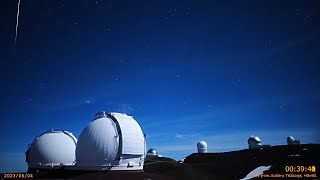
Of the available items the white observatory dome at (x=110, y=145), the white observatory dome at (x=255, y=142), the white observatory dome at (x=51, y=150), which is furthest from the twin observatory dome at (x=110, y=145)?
the white observatory dome at (x=255, y=142)

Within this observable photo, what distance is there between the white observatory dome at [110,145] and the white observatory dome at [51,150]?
20.5 feet

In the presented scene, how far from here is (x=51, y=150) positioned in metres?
31.4

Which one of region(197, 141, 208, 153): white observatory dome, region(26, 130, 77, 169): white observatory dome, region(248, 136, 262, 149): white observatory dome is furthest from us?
region(197, 141, 208, 153): white observatory dome

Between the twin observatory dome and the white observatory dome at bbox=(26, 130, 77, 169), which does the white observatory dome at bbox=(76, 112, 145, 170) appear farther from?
the white observatory dome at bbox=(26, 130, 77, 169)

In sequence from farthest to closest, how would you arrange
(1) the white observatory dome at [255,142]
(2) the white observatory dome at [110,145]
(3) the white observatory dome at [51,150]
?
1. (1) the white observatory dome at [255,142]
2. (3) the white observatory dome at [51,150]
3. (2) the white observatory dome at [110,145]

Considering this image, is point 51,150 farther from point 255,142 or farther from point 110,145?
point 255,142

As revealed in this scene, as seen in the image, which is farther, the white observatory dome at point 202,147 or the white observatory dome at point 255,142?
the white observatory dome at point 202,147

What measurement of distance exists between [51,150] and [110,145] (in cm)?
1128

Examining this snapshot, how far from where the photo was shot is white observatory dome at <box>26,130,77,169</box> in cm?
3106

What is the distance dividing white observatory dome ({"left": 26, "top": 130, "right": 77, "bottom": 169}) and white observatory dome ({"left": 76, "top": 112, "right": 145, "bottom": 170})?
6.26 metres

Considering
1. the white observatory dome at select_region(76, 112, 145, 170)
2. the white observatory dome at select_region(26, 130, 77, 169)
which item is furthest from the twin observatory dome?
the white observatory dome at select_region(26, 130, 77, 169)

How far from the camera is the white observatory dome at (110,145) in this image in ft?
80.5

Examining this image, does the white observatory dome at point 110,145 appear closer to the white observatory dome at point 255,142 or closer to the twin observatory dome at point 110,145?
the twin observatory dome at point 110,145

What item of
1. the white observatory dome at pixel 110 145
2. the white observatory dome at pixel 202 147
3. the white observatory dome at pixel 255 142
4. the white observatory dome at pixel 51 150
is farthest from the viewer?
the white observatory dome at pixel 202 147
